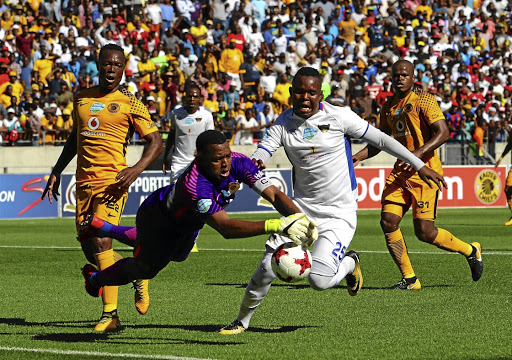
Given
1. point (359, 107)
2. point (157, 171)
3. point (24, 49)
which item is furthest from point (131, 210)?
point (359, 107)

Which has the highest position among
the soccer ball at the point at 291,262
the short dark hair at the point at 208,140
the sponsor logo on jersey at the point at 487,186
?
the short dark hair at the point at 208,140

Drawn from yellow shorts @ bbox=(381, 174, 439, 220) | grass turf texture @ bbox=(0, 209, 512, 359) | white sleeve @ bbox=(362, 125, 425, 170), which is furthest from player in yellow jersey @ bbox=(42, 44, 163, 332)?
yellow shorts @ bbox=(381, 174, 439, 220)

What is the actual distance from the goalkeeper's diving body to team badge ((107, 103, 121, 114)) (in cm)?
137

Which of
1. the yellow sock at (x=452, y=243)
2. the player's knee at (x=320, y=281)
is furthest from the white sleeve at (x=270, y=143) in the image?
the yellow sock at (x=452, y=243)

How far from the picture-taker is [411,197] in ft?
37.5

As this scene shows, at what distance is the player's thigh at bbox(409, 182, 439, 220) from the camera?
1132cm

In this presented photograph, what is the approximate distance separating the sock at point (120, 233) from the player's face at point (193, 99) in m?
7.20

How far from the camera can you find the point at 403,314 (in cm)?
891

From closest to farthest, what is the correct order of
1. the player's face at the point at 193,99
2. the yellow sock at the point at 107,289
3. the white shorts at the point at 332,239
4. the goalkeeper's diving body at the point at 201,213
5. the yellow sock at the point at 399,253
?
the goalkeeper's diving body at the point at 201,213 → the white shorts at the point at 332,239 → the yellow sock at the point at 107,289 → the yellow sock at the point at 399,253 → the player's face at the point at 193,99

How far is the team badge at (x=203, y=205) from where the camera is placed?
700 centimetres

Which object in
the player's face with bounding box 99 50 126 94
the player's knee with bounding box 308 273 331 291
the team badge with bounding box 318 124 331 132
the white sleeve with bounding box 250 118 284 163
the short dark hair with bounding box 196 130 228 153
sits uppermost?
the player's face with bounding box 99 50 126 94

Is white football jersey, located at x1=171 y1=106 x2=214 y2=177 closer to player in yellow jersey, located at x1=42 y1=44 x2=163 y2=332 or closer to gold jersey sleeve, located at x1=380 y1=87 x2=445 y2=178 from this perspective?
gold jersey sleeve, located at x1=380 y1=87 x2=445 y2=178

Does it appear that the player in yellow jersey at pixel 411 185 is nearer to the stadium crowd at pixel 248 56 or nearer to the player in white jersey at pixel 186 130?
the player in white jersey at pixel 186 130

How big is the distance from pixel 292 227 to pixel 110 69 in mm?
2775
